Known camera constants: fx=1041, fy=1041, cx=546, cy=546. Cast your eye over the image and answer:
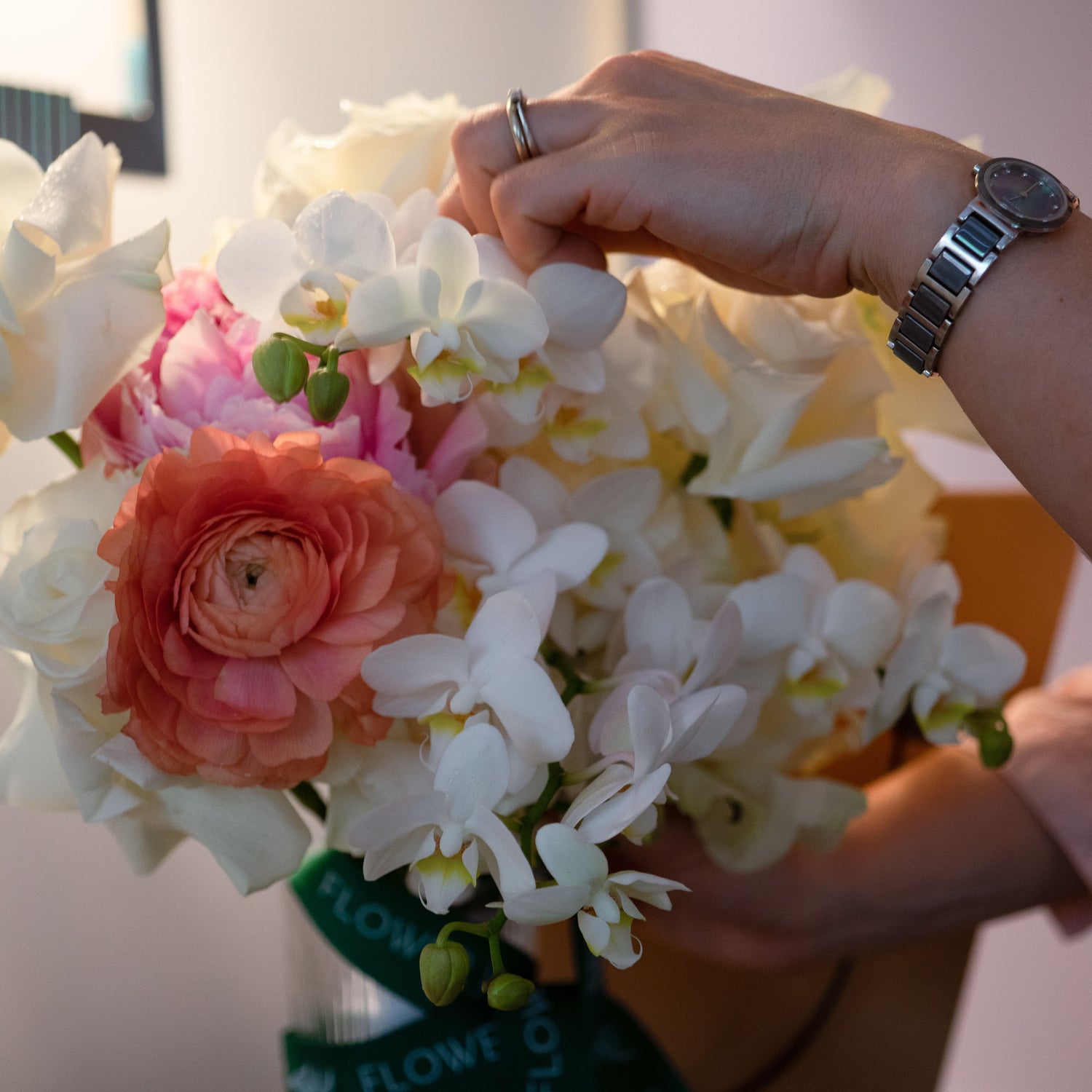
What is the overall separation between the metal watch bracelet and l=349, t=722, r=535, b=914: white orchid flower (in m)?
0.26

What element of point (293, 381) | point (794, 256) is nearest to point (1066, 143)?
point (794, 256)

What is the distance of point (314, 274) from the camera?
1.33 ft

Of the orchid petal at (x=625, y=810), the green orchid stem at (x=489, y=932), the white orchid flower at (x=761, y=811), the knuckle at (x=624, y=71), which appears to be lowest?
the white orchid flower at (x=761, y=811)

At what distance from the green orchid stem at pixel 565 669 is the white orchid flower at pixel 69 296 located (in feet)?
0.72

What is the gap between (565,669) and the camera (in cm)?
47

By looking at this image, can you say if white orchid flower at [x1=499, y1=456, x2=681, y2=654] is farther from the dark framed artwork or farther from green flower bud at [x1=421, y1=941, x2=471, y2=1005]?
the dark framed artwork

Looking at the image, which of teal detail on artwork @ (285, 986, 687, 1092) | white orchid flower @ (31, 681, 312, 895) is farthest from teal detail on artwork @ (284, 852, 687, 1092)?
white orchid flower @ (31, 681, 312, 895)

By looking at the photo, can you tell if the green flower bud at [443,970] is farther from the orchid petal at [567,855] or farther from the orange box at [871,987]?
the orange box at [871,987]

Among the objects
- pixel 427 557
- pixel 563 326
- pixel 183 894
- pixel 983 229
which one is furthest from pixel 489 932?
pixel 183 894

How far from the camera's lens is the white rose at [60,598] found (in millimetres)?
390

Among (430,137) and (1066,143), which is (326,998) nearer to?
(430,137)

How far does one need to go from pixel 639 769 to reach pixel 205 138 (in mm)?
651

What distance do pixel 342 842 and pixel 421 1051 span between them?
147 millimetres

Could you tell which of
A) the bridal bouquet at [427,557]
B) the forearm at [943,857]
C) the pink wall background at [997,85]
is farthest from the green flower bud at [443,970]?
→ the pink wall background at [997,85]
